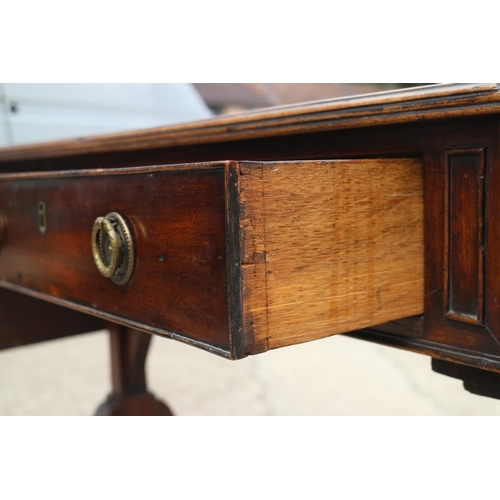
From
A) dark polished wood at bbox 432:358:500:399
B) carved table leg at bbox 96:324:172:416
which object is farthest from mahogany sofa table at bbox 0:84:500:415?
carved table leg at bbox 96:324:172:416

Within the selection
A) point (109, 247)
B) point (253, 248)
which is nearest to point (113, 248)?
point (109, 247)

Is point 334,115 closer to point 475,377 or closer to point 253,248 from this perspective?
point 253,248

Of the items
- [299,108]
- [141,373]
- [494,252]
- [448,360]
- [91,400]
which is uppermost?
[299,108]

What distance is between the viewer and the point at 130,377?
4.24ft

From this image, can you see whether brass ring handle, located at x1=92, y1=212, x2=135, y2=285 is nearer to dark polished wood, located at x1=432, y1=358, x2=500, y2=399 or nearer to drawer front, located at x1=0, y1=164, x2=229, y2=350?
drawer front, located at x1=0, y1=164, x2=229, y2=350

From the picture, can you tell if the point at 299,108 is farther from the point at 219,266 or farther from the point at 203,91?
the point at 203,91

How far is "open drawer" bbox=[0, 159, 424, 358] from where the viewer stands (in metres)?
0.54

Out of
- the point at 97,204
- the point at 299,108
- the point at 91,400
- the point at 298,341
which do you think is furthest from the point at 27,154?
the point at 91,400

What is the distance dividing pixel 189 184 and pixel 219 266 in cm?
8

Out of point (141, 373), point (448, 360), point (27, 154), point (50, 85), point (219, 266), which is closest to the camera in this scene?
point (219, 266)

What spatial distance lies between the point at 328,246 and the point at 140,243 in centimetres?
18

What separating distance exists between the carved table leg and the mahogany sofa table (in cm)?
51

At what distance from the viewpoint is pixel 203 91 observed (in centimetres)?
171

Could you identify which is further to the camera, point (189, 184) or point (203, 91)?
point (203, 91)
